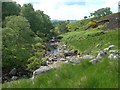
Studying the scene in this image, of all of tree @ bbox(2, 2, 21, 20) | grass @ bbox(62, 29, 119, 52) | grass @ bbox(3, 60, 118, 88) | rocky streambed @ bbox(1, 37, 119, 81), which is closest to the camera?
grass @ bbox(3, 60, 118, 88)

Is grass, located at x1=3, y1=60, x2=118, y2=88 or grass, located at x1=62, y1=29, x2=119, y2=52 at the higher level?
grass, located at x1=3, y1=60, x2=118, y2=88

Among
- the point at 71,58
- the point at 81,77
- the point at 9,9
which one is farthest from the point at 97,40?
the point at 81,77

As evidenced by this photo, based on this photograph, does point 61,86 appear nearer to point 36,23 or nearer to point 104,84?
point 104,84

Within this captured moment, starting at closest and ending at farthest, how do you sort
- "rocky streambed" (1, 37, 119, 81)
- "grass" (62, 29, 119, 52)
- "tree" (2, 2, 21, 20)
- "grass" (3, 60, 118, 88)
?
"grass" (3, 60, 118, 88)
"rocky streambed" (1, 37, 119, 81)
"grass" (62, 29, 119, 52)
"tree" (2, 2, 21, 20)

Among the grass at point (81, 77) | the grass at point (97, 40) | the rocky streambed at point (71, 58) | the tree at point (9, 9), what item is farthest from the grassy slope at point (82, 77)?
the tree at point (9, 9)

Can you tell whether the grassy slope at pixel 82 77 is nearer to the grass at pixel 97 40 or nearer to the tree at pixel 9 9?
the grass at pixel 97 40

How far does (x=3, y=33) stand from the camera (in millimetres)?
40281

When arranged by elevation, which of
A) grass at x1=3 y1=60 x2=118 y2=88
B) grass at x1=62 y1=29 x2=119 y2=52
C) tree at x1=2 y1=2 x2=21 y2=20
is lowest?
grass at x1=62 y1=29 x2=119 y2=52

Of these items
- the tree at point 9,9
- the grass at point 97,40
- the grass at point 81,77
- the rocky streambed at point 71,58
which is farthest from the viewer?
the tree at point 9,9

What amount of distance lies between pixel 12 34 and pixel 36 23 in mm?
52551

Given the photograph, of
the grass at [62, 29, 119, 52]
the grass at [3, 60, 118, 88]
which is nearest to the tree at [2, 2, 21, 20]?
the grass at [62, 29, 119, 52]

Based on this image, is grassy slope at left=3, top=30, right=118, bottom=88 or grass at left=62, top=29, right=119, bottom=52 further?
grass at left=62, top=29, right=119, bottom=52

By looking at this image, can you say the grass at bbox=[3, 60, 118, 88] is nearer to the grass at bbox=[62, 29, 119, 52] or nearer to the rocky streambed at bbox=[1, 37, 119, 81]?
the rocky streambed at bbox=[1, 37, 119, 81]

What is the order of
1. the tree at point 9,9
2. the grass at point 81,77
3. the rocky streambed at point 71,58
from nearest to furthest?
the grass at point 81,77, the rocky streambed at point 71,58, the tree at point 9,9
